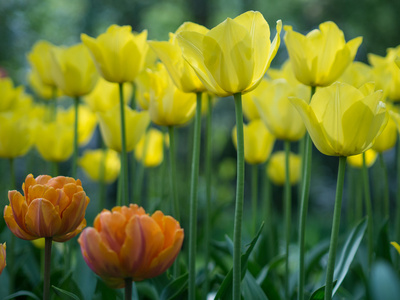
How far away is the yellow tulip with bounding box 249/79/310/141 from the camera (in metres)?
1.33

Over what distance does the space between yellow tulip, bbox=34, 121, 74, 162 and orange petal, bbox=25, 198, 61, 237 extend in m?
0.91

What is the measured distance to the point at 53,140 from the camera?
1.66 meters

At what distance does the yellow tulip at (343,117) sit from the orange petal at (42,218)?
0.44m

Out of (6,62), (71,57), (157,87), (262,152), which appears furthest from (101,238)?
(6,62)

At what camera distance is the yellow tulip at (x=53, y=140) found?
165 centimetres

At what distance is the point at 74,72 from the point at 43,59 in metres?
0.25

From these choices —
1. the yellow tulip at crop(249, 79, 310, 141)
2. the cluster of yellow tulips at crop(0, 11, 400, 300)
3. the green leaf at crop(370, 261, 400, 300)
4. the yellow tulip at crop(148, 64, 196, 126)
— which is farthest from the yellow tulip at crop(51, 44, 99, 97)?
the green leaf at crop(370, 261, 400, 300)

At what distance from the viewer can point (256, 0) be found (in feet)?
25.8

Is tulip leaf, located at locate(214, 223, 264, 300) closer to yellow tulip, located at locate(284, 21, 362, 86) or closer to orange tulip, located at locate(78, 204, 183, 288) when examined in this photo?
orange tulip, located at locate(78, 204, 183, 288)

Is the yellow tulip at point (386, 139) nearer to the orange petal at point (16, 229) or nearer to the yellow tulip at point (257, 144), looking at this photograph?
the yellow tulip at point (257, 144)

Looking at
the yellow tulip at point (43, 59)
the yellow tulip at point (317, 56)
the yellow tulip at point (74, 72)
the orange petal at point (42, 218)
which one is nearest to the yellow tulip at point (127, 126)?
the yellow tulip at point (74, 72)

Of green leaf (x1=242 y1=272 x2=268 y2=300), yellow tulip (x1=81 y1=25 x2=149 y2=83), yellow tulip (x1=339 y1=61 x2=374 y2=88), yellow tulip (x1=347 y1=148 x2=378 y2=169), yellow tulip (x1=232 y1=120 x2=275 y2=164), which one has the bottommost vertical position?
green leaf (x1=242 y1=272 x2=268 y2=300)

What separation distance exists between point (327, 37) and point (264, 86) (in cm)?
39

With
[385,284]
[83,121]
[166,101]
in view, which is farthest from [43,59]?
[385,284]
